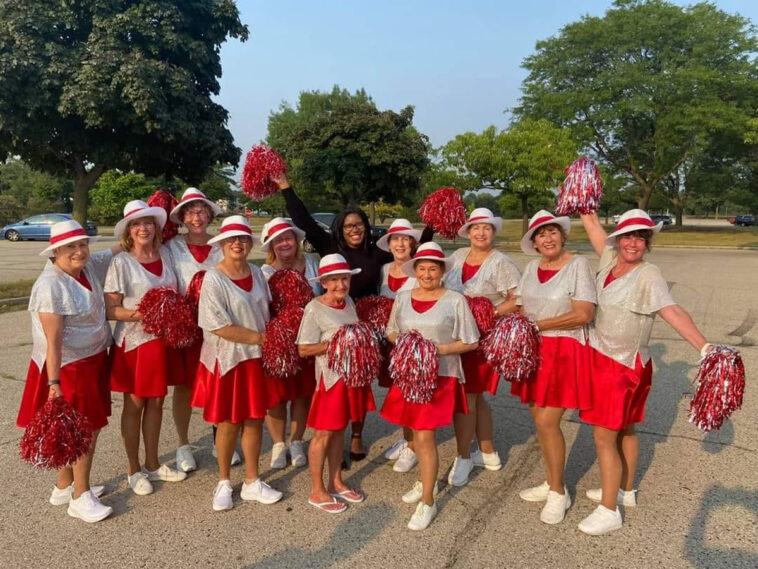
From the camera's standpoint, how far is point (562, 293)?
3.15 meters

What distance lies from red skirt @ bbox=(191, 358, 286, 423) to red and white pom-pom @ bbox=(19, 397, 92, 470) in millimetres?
647

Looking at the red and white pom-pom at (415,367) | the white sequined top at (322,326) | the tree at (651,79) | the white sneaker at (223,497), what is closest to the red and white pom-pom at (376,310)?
the white sequined top at (322,326)

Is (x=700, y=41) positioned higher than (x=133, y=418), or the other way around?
(x=700, y=41)

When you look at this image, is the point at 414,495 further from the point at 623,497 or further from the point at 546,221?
the point at 546,221

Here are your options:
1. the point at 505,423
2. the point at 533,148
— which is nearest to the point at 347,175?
the point at 533,148

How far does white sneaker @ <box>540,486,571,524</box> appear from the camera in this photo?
3.20 m

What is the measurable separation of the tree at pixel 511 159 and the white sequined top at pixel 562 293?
899 inches

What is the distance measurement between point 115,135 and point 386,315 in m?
10.00

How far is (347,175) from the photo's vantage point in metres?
26.9

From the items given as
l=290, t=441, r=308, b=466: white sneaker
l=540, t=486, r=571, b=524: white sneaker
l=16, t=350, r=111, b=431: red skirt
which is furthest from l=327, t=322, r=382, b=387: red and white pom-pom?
l=16, t=350, r=111, b=431: red skirt

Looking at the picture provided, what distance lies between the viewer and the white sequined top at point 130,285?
3.39m

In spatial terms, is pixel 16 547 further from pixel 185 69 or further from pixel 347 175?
pixel 347 175

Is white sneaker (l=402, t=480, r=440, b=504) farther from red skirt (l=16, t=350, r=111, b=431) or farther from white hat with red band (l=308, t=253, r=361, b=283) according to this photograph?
red skirt (l=16, t=350, r=111, b=431)

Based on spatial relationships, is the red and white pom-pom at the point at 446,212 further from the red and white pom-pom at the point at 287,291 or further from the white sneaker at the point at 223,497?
the white sneaker at the point at 223,497
